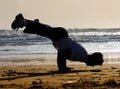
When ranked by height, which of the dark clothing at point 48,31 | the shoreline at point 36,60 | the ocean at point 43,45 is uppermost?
the dark clothing at point 48,31

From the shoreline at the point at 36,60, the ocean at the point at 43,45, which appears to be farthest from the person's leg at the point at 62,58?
the ocean at the point at 43,45

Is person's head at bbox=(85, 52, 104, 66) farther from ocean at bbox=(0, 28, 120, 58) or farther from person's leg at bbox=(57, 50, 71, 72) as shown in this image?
ocean at bbox=(0, 28, 120, 58)

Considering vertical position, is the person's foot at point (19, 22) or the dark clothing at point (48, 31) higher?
the person's foot at point (19, 22)

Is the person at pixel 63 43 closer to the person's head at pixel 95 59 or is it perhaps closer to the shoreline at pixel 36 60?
the person's head at pixel 95 59

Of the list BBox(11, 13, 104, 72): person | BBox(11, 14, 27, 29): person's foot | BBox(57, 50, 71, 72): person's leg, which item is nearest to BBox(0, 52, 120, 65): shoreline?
BBox(57, 50, 71, 72): person's leg

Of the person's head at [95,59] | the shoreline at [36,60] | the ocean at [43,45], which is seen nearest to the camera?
the person's head at [95,59]

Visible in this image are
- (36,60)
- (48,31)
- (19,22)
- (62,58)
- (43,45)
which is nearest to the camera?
(19,22)

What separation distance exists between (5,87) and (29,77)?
1947 mm

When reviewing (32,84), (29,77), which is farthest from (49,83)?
(29,77)

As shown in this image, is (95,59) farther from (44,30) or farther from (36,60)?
(36,60)

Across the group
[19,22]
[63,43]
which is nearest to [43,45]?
[63,43]

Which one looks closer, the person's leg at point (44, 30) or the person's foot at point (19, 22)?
the person's foot at point (19, 22)

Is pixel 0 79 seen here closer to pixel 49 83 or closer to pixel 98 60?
pixel 49 83

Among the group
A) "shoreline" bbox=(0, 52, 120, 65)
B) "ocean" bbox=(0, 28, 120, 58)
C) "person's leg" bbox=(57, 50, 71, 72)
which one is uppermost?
"person's leg" bbox=(57, 50, 71, 72)
